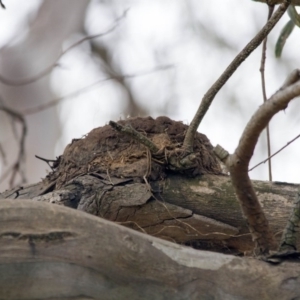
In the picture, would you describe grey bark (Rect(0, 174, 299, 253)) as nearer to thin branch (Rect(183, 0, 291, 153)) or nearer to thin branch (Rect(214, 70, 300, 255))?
thin branch (Rect(183, 0, 291, 153))

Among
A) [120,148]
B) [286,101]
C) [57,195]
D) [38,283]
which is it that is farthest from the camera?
[120,148]

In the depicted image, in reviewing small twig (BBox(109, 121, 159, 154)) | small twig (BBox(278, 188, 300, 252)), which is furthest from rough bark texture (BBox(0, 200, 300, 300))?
small twig (BBox(109, 121, 159, 154))

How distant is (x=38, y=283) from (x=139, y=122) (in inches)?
42.2

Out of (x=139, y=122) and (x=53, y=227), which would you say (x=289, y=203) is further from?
(x=53, y=227)

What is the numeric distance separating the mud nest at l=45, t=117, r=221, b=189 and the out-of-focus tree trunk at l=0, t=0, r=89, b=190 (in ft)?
10.3

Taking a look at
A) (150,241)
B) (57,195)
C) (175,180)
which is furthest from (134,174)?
(150,241)

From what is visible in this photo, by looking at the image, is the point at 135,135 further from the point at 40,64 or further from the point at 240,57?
the point at 40,64

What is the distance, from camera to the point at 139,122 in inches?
86.8

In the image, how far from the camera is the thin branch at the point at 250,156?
1075 millimetres

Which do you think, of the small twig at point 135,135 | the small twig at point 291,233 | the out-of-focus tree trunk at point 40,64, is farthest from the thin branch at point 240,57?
the out-of-focus tree trunk at point 40,64

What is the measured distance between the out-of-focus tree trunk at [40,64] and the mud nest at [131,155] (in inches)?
124

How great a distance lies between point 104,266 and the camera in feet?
4.09

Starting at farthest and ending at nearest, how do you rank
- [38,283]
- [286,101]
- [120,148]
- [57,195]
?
[120,148] → [57,195] → [38,283] → [286,101]

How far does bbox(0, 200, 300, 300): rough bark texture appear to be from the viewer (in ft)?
4.00
